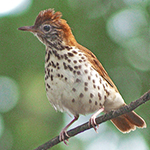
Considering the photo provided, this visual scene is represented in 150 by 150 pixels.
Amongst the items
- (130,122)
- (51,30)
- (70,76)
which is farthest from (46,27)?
(130,122)

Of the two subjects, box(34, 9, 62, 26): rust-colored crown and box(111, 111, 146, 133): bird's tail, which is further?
box(111, 111, 146, 133): bird's tail

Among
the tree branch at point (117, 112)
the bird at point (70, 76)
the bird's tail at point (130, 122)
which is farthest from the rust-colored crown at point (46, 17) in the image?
the bird's tail at point (130, 122)

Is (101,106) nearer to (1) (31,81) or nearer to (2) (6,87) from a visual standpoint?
(1) (31,81)

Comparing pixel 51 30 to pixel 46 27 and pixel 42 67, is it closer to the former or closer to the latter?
pixel 46 27

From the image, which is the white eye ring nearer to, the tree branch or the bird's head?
the bird's head

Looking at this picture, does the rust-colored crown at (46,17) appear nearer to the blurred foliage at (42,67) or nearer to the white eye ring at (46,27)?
the white eye ring at (46,27)

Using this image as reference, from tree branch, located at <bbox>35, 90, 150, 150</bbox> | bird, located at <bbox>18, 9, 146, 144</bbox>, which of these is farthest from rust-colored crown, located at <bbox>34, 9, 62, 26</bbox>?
tree branch, located at <bbox>35, 90, 150, 150</bbox>

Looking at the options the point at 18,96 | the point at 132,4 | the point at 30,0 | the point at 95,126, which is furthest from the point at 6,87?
the point at 95,126
